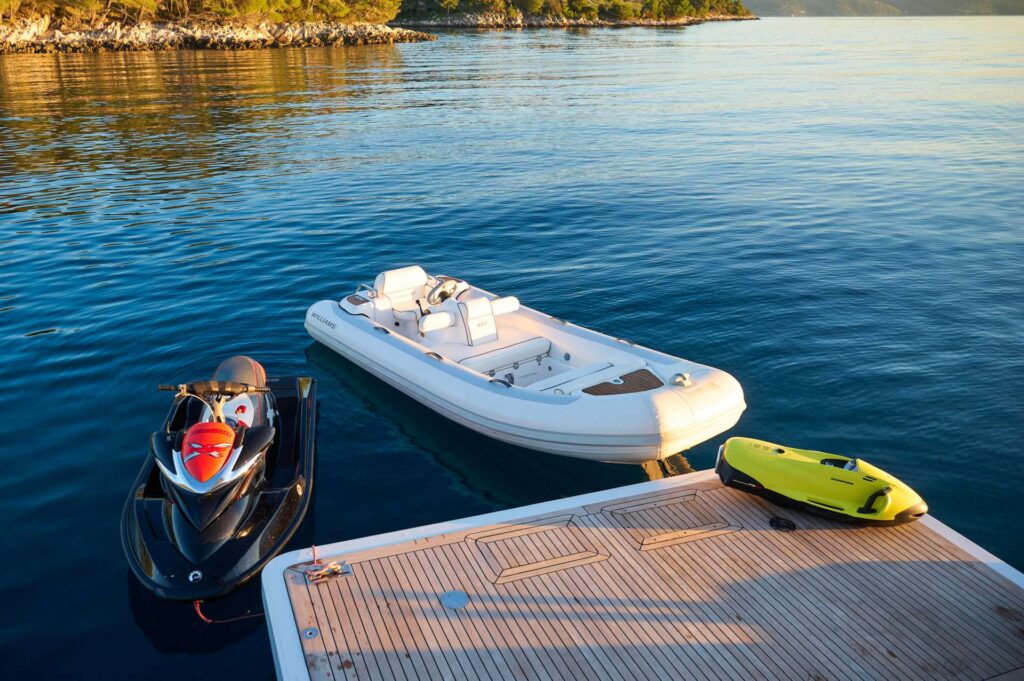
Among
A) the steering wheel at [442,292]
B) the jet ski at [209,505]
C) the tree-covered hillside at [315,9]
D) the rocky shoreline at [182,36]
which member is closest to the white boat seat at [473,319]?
Answer: the steering wheel at [442,292]

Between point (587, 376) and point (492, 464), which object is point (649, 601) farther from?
point (587, 376)

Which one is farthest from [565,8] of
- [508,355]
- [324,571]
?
[324,571]

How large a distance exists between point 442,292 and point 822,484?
6.92m

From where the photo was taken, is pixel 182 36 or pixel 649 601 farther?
pixel 182 36

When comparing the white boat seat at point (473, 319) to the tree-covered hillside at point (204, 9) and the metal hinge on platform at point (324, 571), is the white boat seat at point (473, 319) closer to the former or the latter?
the metal hinge on platform at point (324, 571)

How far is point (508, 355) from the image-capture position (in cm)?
1083

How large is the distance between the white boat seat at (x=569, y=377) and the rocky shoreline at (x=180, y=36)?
75.6 meters

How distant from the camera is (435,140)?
97.5ft

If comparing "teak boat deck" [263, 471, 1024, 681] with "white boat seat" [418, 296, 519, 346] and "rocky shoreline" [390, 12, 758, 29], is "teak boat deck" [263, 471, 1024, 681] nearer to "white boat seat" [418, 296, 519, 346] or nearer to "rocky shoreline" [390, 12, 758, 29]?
"white boat seat" [418, 296, 519, 346]

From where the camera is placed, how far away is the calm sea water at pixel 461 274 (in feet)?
28.4

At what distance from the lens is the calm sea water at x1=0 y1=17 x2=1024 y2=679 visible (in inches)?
341

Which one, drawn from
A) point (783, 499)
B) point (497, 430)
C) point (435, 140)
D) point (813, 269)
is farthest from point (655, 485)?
point (435, 140)

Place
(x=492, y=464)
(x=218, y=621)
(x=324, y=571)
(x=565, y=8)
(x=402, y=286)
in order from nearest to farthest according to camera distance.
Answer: (x=324, y=571) < (x=218, y=621) < (x=492, y=464) < (x=402, y=286) < (x=565, y=8)

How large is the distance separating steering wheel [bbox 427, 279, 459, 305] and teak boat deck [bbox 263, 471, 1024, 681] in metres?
5.36
